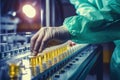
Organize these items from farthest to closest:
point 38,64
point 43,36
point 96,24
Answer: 1. point 38,64
2. point 96,24
3. point 43,36

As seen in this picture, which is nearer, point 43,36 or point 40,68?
point 43,36

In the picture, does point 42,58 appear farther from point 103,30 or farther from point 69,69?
point 103,30

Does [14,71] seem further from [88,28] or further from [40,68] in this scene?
[88,28]

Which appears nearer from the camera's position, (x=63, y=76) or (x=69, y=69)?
(x=63, y=76)

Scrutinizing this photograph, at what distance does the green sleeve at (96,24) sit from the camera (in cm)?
124

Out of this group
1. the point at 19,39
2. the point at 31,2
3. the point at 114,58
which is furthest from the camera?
the point at 31,2


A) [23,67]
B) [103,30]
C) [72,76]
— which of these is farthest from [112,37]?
[23,67]

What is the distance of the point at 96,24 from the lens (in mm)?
1259

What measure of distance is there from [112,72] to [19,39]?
1028 mm

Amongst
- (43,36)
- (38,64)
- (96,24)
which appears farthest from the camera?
(38,64)

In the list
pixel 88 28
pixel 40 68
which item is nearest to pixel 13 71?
pixel 40 68

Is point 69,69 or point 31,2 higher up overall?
point 31,2

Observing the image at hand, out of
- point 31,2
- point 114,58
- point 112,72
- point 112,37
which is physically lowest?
point 112,72

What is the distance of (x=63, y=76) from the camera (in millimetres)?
1364
